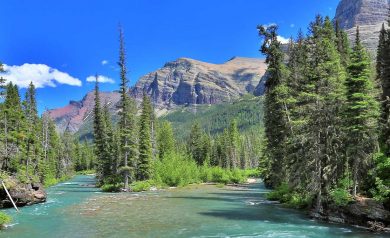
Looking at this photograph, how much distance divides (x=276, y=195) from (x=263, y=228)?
20751 millimetres

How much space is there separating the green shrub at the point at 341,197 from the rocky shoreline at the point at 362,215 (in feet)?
1.38

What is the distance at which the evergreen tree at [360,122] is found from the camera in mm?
35062

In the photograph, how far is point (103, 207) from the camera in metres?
46.4

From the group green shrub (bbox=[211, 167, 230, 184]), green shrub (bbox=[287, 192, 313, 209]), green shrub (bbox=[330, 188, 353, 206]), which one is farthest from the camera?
green shrub (bbox=[211, 167, 230, 184])

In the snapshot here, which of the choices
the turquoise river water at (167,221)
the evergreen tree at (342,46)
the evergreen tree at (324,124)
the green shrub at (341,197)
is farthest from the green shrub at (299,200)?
the evergreen tree at (342,46)

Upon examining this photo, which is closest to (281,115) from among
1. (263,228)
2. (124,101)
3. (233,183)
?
(263,228)

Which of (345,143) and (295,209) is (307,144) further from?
(295,209)

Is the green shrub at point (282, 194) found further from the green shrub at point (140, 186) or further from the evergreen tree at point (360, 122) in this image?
the green shrub at point (140, 186)

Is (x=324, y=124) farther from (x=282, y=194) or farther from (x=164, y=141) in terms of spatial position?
(x=164, y=141)

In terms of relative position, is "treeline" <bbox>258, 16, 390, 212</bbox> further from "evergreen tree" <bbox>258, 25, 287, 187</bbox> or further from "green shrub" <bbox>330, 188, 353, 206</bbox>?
"evergreen tree" <bbox>258, 25, 287, 187</bbox>

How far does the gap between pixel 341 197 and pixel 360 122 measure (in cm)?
670

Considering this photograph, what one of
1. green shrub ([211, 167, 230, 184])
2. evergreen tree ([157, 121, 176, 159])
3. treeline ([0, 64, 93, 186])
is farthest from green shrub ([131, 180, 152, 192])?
evergreen tree ([157, 121, 176, 159])

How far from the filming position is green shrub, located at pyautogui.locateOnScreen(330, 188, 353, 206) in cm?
3503

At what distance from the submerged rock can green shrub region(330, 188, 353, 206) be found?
33385 mm
